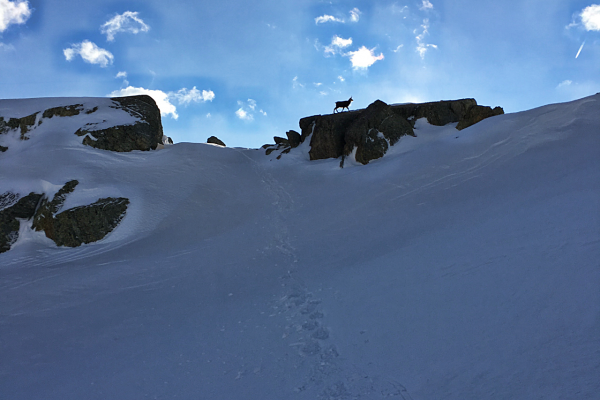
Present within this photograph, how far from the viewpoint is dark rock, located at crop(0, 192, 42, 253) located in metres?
15.2

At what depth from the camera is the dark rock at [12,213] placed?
15.2 metres

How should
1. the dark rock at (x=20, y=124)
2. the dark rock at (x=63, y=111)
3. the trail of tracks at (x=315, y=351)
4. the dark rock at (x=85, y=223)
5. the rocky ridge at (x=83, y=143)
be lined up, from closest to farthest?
the trail of tracks at (x=315, y=351) < the dark rock at (x=85, y=223) < the rocky ridge at (x=83, y=143) < the dark rock at (x=20, y=124) < the dark rock at (x=63, y=111)

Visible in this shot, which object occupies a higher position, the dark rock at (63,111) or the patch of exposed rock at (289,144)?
the dark rock at (63,111)

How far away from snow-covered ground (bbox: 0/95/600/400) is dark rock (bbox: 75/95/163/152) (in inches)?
129

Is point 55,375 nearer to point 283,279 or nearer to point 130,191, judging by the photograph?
point 283,279

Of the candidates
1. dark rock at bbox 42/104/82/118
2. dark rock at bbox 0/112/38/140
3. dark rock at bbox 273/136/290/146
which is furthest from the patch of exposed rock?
dark rock at bbox 0/112/38/140

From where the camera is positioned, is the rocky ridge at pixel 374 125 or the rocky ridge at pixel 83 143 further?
the rocky ridge at pixel 374 125

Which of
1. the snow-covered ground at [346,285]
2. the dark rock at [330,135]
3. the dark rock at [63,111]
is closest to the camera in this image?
the snow-covered ground at [346,285]

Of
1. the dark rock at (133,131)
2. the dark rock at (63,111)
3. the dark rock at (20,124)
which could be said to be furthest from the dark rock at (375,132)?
the dark rock at (20,124)

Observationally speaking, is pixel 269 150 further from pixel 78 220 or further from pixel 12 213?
pixel 12 213

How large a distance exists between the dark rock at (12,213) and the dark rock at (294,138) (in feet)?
49.4

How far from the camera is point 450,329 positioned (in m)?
5.34

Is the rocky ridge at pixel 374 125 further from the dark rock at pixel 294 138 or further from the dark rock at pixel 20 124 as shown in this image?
the dark rock at pixel 20 124

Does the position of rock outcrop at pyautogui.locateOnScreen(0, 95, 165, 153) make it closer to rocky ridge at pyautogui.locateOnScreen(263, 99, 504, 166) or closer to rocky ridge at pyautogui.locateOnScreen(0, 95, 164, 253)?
rocky ridge at pyautogui.locateOnScreen(0, 95, 164, 253)
